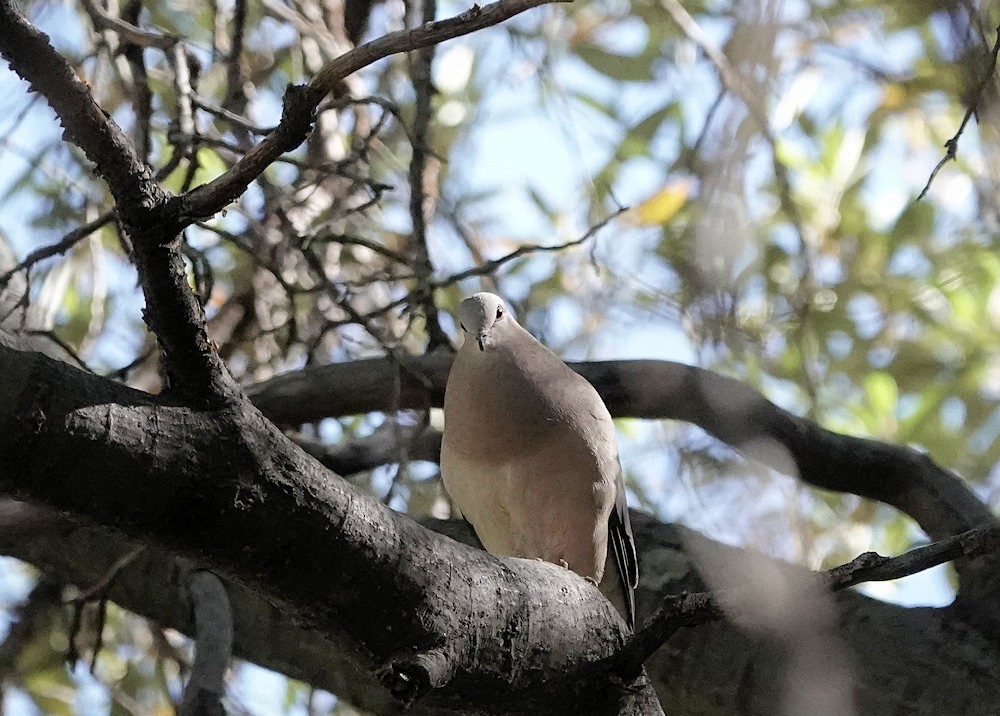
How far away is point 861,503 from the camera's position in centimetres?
357

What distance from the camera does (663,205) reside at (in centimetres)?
345

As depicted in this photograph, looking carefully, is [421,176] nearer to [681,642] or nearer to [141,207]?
[681,642]

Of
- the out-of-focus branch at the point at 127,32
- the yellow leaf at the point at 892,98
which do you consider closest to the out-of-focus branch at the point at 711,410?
the out-of-focus branch at the point at 127,32

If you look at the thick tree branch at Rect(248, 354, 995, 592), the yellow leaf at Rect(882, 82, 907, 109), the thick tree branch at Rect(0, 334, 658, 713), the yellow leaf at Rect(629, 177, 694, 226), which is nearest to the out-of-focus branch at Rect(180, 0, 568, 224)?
the thick tree branch at Rect(0, 334, 658, 713)

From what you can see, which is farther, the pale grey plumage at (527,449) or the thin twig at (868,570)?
the pale grey plumage at (527,449)

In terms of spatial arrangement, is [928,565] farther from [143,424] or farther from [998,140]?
[143,424]

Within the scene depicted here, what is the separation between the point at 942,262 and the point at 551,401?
1933mm

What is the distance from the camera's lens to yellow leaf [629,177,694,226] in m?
3.39

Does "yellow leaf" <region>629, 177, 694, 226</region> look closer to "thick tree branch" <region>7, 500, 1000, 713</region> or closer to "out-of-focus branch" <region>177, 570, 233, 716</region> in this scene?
"thick tree branch" <region>7, 500, 1000, 713</region>

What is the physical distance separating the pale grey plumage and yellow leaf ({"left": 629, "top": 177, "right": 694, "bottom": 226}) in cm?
122

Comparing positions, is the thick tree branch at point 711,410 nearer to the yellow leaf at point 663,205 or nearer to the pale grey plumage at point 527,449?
the pale grey plumage at point 527,449

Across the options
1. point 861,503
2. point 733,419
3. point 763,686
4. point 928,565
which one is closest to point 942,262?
point 861,503

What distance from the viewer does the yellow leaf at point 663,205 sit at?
3.39m

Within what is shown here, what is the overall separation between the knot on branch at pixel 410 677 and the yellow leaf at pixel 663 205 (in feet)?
7.46
